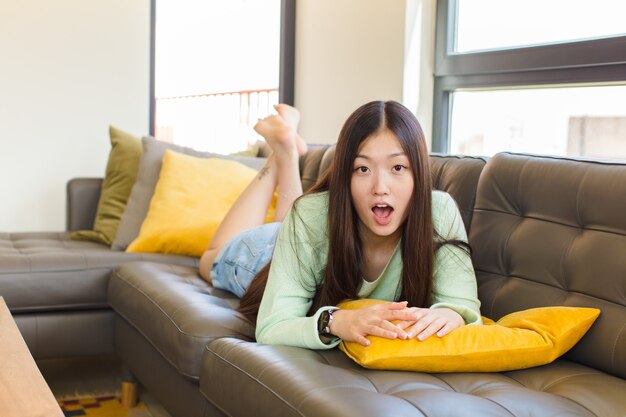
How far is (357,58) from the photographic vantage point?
3947mm

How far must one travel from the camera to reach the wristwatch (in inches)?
73.4

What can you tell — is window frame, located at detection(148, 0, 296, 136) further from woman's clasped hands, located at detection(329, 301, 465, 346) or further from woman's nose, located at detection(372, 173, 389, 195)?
woman's clasped hands, located at detection(329, 301, 465, 346)

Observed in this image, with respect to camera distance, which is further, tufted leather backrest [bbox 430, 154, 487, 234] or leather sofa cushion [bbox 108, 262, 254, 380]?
tufted leather backrest [bbox 430, 154, 487, 234]

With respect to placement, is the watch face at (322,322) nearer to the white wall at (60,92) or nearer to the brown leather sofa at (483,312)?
the brown leather sofa at (483,312)

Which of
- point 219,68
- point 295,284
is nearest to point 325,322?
point 295,284

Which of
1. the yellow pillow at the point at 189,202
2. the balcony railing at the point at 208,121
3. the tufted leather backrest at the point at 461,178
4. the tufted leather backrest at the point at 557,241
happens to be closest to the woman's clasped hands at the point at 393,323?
the tufted leather backrest at the point at 557,241

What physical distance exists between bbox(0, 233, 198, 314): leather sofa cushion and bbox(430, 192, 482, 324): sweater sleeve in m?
1.41

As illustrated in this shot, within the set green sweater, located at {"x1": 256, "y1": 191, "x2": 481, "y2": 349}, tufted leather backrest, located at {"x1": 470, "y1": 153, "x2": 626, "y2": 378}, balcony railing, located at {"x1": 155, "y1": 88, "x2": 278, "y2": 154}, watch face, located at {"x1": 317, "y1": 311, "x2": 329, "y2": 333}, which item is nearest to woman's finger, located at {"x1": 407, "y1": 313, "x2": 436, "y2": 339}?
green sweater, located at {"x1": 256, "y1": 191, "x2": 481, "y2": 349}

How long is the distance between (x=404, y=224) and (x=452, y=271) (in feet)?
0.51

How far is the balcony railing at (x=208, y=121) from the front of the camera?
226 inches

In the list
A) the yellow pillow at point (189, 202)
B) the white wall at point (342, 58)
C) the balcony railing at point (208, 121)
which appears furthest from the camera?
the balcony railing at point (208, 121)

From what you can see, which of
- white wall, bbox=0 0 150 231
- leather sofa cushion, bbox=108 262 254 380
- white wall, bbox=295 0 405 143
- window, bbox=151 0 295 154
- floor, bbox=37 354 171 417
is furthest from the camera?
window, bbox=151 0 295 154

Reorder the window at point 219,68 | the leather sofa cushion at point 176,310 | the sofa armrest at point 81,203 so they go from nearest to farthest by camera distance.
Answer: the leather sofa cushion at point 176,310, the sofa armrest at point 81,203, the window at point 219,68

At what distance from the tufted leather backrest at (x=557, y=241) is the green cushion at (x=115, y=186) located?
5.97 ft
